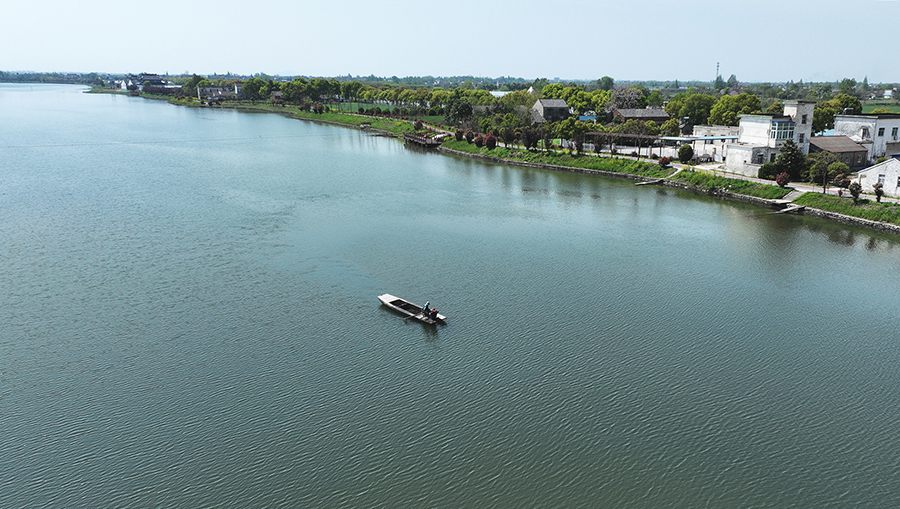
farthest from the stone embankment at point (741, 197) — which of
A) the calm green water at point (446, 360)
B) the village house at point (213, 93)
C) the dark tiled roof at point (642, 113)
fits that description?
the village house at point (213, 93)

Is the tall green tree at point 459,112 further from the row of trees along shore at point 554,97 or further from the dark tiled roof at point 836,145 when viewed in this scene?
the dark tiled roof at point 836,145

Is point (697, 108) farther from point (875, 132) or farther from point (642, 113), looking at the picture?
point (875, 132)

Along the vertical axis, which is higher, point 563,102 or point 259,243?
point 563,102

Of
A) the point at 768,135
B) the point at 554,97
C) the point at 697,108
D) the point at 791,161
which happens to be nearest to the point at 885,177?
the point at 791,161

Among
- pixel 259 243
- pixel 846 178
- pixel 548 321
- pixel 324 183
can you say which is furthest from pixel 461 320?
pixel 846 178

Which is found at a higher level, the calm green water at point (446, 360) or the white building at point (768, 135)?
the white building at point (768, 135)

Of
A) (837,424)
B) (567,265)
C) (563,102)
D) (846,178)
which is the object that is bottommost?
(837,424)

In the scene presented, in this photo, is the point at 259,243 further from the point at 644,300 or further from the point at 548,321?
the point at 644,300
